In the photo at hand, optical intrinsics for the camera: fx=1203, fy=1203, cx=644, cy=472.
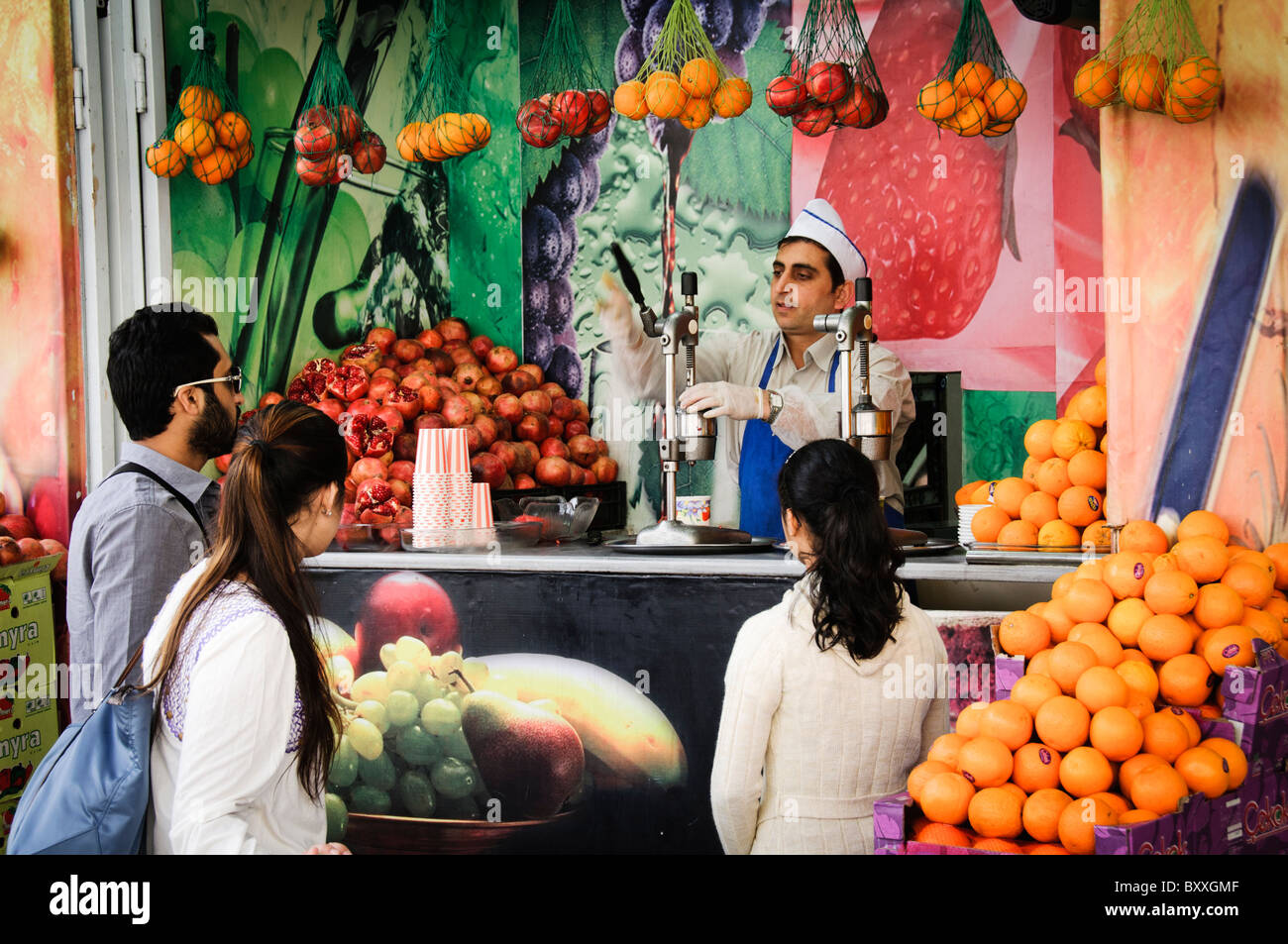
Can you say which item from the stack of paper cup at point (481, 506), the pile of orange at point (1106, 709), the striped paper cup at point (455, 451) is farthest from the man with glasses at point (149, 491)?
the pile of orange at point (1106, 709)

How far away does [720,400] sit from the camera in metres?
3.95

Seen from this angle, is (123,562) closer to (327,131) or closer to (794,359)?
(327,131)

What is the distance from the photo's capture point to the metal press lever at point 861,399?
3.76 m

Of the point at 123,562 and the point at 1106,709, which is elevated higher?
the point at 123,562

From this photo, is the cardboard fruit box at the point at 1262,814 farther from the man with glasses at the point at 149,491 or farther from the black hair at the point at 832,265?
the black hair at the point at 832,265

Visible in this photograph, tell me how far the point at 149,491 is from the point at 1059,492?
8.17 ft

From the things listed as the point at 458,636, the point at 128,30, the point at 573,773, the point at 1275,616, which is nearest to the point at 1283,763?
the point at 1275,616

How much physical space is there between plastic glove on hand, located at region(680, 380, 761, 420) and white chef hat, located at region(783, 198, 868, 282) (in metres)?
1.22

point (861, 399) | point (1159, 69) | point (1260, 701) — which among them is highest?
point (1159, 69)

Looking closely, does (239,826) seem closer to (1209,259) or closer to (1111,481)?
(1111,481)

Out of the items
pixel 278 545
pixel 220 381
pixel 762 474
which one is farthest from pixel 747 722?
pixel 762 474

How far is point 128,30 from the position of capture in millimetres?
4770
